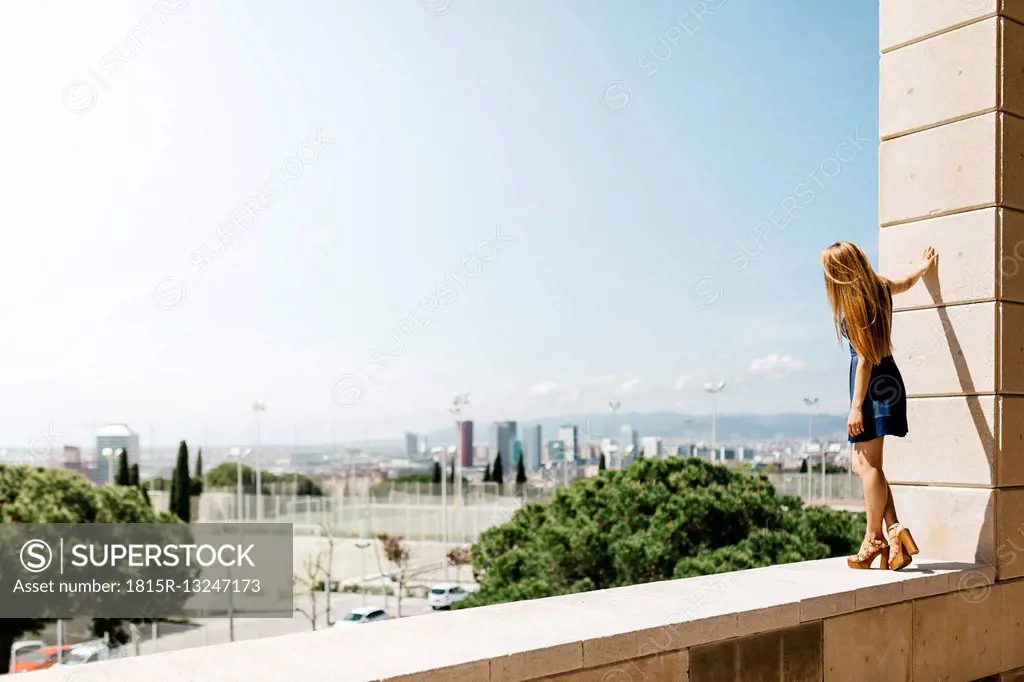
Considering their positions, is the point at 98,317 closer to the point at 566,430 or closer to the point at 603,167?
the point at 566,430

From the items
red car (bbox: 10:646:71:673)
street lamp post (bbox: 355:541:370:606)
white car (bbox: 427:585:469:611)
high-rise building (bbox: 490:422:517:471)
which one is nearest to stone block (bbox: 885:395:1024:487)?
red car (bbox: 10:646:71:673)

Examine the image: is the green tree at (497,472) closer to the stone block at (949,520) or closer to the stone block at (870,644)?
the stone block at (949,520)

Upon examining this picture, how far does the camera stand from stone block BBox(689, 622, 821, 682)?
92.3 inches

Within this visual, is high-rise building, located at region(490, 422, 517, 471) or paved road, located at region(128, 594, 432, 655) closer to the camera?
paved road, located at region(128, 594, 432, 655)

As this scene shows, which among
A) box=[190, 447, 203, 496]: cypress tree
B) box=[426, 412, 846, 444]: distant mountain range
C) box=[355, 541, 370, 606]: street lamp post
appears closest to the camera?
box=[426, 412, 846, 444]: distant mountain range

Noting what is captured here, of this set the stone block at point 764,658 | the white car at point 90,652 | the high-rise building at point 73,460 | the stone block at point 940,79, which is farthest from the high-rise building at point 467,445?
the stone block at point 764,658

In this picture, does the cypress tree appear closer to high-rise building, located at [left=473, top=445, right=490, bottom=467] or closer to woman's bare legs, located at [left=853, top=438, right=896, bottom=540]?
high-rise building, located at [left=473, top=445, right=490, bottom=467]

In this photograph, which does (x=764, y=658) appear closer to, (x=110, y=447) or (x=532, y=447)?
(x=110, y=447)

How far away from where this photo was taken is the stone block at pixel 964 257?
3.34 metres

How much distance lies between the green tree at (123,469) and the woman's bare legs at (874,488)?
32.6m

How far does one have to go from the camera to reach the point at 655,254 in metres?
72.3

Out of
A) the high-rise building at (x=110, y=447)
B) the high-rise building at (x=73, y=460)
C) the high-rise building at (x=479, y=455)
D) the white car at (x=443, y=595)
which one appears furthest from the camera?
the high-rise building at (x=479, y=455)

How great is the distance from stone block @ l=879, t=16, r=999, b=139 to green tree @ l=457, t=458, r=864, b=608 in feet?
41.0

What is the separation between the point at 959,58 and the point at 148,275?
47947 mm
